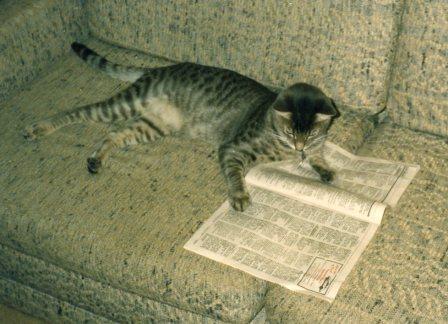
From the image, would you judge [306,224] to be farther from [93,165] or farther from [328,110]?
[93,165]

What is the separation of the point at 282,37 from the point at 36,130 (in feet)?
2.99

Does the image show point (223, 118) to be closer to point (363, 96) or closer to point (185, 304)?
point (363, 96)

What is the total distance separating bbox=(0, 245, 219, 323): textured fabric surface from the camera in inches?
71.7

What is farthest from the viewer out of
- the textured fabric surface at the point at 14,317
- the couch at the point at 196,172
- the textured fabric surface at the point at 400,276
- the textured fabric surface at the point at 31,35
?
the textured fabric surface at the point at 31,35

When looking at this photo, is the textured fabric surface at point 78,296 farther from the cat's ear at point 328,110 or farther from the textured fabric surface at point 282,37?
the textured fabric surface at point 282,37

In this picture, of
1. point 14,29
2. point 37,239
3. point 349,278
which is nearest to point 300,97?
point 349,278

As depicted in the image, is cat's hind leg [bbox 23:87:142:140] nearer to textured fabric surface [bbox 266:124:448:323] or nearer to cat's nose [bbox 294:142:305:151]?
cat's nose [bbox 294:142:305:151]

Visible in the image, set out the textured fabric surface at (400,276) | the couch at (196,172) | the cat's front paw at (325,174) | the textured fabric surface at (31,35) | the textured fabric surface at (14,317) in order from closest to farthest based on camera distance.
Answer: the textured fabric surface at (400,276), the couch at (196,172), the cat's front paw at (325,174), the textured fabric surface at (14,317), the textured fabric surface at (31,35)

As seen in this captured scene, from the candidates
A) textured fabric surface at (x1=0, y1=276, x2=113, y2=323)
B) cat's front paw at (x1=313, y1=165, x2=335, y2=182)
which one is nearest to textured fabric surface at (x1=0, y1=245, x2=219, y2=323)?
textured fabric surface at (x1=0, y1=276, x2=113, y2=323)

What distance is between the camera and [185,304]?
1.67 metres

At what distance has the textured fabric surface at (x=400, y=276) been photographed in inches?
59.0

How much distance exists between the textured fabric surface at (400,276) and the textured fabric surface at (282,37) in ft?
1.40

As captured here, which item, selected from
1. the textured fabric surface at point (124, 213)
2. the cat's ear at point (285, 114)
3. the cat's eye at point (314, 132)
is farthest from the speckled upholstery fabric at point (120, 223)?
the cat's ear at point (285, 114)

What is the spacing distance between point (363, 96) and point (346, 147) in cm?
18
